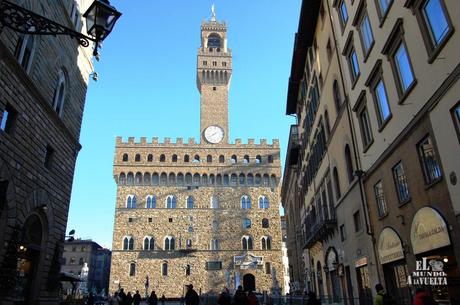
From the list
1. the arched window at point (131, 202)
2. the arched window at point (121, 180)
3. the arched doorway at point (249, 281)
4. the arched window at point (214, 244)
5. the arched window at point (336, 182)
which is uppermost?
the arched window at point (121, 180)

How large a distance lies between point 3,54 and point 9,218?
15.8ft

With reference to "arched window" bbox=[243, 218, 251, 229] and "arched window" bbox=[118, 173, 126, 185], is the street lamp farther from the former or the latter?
"arched window" bbox=[118, 173, 126, 185]

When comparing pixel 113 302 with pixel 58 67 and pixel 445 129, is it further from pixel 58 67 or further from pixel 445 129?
pixel 445 129

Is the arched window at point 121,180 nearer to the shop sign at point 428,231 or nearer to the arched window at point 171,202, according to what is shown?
the arched window at point 171,202

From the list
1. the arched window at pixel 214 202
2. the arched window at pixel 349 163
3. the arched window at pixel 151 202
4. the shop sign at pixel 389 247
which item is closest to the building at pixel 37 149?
the shop sign at pixel 389 247

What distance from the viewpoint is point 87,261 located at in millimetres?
69312

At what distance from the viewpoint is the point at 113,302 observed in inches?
901

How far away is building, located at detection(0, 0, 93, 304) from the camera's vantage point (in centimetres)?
1109

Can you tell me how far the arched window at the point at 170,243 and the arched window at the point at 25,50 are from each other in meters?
35.0

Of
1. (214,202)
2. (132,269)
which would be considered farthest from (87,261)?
(214,202)

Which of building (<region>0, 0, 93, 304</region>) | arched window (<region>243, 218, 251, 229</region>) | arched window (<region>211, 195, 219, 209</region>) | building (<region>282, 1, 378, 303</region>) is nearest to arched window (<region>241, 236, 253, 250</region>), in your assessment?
arched window (<region>243, 218, 251, 229</region>)

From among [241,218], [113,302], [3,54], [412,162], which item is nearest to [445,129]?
[412,162]

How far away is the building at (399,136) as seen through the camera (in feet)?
26.8

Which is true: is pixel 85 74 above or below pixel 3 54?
above
